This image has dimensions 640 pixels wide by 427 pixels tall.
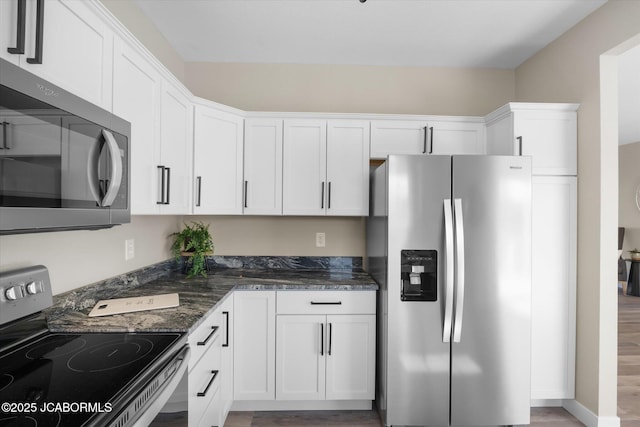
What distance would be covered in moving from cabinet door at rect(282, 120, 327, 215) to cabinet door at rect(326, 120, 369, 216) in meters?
0.06

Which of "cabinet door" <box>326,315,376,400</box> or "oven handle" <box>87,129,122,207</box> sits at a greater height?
"oven handle" <box>87,129,122,207</box>

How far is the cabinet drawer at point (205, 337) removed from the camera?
1428mm

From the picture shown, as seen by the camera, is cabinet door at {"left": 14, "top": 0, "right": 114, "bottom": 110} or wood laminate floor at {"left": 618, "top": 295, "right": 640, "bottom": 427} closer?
cabinet door at {"left": 14, "top": 0, "right": 114, "bottom": 110}

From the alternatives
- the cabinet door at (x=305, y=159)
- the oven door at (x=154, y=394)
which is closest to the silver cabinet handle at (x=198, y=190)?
the cabinet door at (x=305, y=159)

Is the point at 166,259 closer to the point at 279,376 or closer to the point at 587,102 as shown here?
the point at 279,376

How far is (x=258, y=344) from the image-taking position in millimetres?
2289

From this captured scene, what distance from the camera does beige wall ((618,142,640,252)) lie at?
261 inches

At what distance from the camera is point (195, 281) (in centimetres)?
234

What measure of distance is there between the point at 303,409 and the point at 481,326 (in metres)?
1.37

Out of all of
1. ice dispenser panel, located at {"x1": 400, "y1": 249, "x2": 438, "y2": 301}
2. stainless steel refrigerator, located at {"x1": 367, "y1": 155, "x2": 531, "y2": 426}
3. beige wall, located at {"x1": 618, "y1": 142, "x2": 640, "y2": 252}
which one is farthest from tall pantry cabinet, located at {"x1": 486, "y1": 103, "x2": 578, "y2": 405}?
beige wall, located at {"x1": 618, "y1": 142, "x2": 640, "y2": 252}

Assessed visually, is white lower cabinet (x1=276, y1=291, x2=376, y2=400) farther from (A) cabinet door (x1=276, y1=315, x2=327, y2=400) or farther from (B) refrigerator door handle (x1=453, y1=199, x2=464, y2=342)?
(B) refrigerator door handle (x1=453, y1=199, x2=464, y2=342)

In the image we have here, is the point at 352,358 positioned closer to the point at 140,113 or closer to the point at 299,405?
the point at 299,405

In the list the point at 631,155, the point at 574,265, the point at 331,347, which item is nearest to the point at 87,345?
the point at 331,347

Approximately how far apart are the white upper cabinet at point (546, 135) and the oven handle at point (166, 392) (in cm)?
238
